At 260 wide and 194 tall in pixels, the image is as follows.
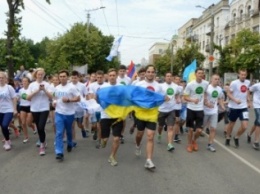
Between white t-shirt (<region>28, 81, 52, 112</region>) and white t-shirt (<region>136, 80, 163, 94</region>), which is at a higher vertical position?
white t-shirt (<region>136, 80, 163, 94</region>)

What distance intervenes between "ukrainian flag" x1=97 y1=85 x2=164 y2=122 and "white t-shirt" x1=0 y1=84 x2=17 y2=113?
8.00 ft

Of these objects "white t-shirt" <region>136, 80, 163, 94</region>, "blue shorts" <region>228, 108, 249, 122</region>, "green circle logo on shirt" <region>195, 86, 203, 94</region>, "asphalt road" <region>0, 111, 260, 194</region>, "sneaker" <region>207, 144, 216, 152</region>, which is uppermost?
"white t-shirt" <region>136, 80, 163, 94</region>

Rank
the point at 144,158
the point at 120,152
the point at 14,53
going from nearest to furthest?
the point at 144,158
the point at 120,152
the point at 14,53

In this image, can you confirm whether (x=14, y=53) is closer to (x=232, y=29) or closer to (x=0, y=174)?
(x=0, y=174)

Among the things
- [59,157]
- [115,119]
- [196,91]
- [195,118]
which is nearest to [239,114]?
[195,118]

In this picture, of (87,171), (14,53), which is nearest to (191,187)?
(87,171)

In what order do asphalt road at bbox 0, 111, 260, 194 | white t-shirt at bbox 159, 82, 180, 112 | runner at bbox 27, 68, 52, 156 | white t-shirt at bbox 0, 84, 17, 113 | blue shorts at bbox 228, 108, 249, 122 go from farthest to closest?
blue shorts at bbox 228, 108, 249, 122
white t-shirt at bbox 159, 82, 180, 112
white t-shirt at bbox 0, 84, 17, 113
runner at bbox 27, 68, 52, 156
asphalt road at bbox 0, 111, 260, 194

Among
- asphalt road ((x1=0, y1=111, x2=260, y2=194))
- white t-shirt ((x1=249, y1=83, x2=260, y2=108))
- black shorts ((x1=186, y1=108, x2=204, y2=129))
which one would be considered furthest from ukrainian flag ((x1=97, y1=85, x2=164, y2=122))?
white t-shirt ((x1=249, y1=83, x2=260, y2=108))

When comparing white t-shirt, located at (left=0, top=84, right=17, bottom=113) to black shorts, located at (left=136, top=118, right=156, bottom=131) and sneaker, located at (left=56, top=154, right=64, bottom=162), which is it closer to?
sneaker, located at (left=56, top=154, right=64, bottom=162)

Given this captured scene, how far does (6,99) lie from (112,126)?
275 centimetres

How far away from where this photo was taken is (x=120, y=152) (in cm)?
919

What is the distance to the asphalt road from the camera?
246 inches

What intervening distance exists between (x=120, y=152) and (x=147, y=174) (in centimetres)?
209

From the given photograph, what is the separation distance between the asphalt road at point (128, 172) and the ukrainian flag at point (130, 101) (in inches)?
37.5
